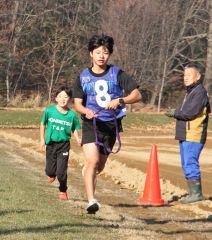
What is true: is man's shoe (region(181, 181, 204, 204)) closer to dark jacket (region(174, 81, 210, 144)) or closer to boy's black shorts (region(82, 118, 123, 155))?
dark jacket (region(174, 81, 210, 144))

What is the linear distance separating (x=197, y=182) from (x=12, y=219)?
390cm

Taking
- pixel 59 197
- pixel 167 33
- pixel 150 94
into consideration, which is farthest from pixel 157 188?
pixel 150 94

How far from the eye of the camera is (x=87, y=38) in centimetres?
4772

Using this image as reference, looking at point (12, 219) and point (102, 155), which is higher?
point (102, 155)

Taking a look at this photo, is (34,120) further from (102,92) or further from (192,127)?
(102,92)

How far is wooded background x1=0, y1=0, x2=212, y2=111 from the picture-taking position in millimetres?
43812

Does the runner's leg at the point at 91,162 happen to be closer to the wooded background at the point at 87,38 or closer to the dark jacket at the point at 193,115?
the dark jacket at the point at 193,115

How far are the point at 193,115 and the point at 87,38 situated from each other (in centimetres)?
3837

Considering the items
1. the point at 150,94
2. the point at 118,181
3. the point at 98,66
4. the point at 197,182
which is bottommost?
the point at 150,94

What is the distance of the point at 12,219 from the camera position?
6812mm

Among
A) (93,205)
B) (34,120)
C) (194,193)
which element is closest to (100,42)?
(93,205)

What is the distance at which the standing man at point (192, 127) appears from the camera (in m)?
9.89

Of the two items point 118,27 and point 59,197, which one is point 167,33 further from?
point 59,197

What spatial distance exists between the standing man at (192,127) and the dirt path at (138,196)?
0.38 metres
